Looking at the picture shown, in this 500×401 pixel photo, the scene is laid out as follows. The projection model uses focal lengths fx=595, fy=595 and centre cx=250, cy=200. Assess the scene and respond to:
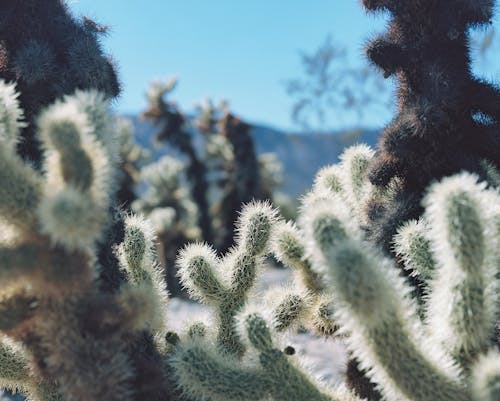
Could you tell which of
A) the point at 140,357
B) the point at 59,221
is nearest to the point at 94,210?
the point at 59,221

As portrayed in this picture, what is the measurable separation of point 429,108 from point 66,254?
2.15 m

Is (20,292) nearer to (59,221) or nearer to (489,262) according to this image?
(59,221)

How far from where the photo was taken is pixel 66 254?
2.16 m

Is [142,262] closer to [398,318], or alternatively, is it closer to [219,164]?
[398,318]

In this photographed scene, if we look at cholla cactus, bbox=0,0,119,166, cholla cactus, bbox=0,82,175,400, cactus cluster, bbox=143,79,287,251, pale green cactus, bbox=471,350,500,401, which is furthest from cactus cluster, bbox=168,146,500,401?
cactus cluster, bbox=143,79,287,251

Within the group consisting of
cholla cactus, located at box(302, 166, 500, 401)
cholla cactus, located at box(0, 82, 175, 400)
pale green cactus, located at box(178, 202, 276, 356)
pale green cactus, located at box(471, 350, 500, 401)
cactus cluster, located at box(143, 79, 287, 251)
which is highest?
cactus cluster, located at box(143, 79, 287, 251)

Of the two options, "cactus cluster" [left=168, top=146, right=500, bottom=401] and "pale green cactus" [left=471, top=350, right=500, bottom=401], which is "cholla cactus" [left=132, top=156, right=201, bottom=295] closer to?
"cactus cluster" [left=168, top=146, right=500, bottom=401]

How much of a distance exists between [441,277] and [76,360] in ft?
4.86

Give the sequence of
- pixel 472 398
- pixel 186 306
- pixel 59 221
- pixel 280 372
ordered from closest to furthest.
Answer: pixel 59 221
pixel 472 398
pixel 280 372
pixel 186 306

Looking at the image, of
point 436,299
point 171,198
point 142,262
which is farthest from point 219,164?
point 436,299

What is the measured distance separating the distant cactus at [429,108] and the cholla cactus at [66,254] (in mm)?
1736

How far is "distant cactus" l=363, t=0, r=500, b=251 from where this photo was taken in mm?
3389

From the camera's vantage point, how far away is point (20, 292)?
2.41 metres

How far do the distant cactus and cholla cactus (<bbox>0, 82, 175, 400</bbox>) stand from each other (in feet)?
5.70
